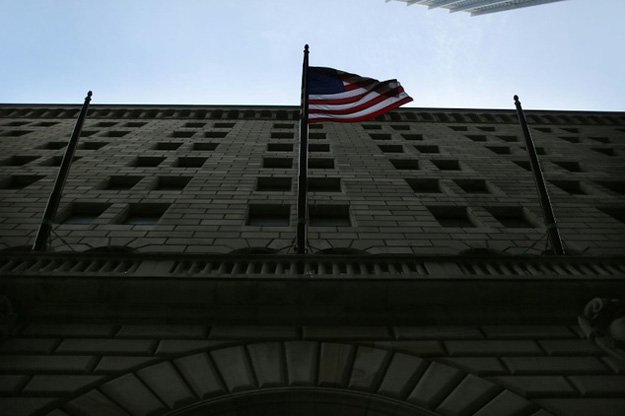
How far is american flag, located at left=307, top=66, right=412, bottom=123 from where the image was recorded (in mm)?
12117

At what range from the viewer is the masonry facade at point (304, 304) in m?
6.55

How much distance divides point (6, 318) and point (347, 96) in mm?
9373

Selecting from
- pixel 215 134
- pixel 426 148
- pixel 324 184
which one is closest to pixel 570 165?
pixel 426 148

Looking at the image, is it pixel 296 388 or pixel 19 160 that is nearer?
pixel 296 388

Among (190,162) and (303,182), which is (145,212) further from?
(303,182)

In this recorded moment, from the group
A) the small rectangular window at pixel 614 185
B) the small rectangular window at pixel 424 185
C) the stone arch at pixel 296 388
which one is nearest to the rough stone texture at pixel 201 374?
the stone arch at pixel 296 388

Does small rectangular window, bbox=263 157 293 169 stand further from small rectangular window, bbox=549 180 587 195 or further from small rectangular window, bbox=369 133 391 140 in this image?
small rectangular window, bbox=549 180 587 195

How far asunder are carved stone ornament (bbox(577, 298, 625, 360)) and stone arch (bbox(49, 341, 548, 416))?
2.14 meters

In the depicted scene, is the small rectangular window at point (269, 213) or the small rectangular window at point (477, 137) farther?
the small rectangular window at point (477, 137)

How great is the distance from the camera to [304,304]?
26.6 ft

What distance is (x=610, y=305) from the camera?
786cm

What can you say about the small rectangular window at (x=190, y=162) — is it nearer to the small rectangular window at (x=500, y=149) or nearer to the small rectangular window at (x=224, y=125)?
the small rectangular window at (x=224, y=125)

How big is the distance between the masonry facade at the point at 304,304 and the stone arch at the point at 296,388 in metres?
0.02

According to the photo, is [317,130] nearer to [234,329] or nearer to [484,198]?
[484,198]
